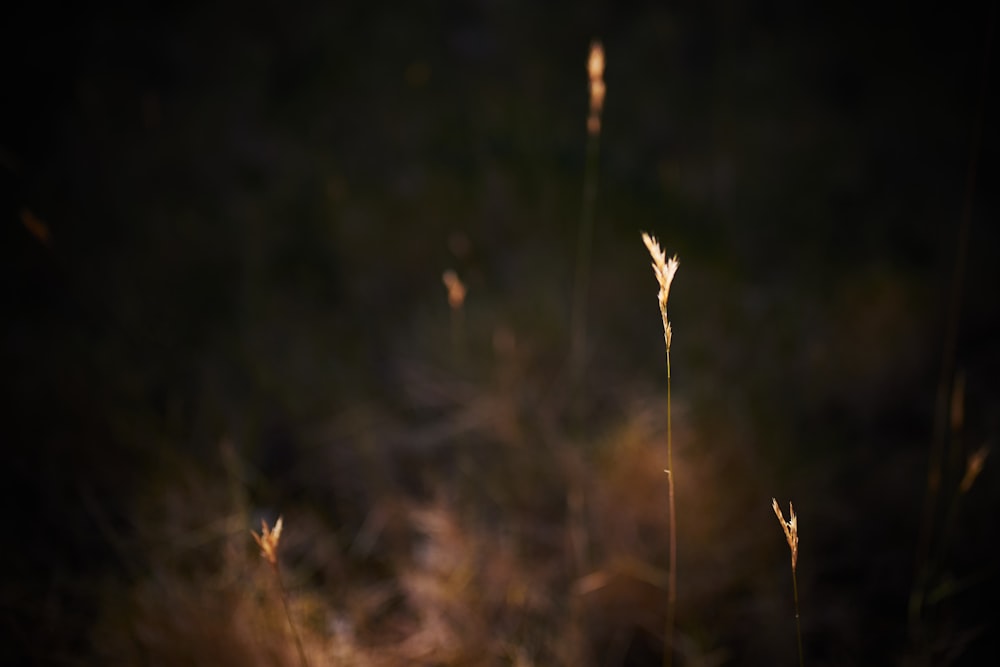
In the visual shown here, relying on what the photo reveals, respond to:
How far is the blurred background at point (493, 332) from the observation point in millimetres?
1173

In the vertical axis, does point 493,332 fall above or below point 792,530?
above

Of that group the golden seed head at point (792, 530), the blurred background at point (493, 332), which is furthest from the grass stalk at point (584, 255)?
the golden seed head at point (792, 530)

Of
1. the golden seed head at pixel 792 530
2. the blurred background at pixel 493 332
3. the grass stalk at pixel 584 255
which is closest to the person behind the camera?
the golden seed head at pixel 792 530

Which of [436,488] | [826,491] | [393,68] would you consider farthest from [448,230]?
[826,491]

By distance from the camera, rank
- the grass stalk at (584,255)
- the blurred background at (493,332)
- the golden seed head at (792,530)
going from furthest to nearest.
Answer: the grass stalk at (584,255) < the blurred background at (493,332) < the golden seed head at (792,530)

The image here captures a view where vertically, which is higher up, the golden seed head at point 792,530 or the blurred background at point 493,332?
the blurred background at point 493,332

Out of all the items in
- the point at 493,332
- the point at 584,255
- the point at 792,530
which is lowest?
the point at 792,530

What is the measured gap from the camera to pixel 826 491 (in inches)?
52.5

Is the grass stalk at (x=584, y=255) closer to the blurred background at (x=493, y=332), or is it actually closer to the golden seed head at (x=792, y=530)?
the blurred background at (x=493, y=332)

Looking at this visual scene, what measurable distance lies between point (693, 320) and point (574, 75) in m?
1.07

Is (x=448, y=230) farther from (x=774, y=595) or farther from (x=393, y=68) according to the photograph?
(x=774, y=595)

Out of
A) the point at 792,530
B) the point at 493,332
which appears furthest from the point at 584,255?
the point at 792,530

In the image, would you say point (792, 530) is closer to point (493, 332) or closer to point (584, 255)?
point (493, 332)

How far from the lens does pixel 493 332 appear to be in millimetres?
1643
